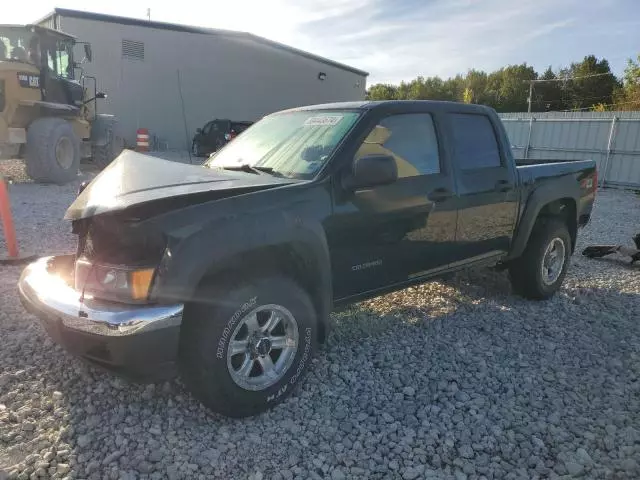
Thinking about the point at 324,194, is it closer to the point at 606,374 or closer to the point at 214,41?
the point at 606,374

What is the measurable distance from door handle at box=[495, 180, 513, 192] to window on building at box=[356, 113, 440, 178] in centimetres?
77

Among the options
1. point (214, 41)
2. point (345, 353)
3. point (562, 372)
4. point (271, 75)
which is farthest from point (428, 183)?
point (271, 75)

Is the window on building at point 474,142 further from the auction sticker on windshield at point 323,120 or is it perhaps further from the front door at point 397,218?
the auction sticker on windshield at point 323,120

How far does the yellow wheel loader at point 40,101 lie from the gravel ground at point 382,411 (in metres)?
7.34

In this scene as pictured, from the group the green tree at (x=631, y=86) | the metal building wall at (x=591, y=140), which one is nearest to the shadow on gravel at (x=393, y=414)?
the metal building wall at (x=591, y=140)

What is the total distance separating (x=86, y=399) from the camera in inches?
123

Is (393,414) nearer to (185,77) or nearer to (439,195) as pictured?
(439,195)

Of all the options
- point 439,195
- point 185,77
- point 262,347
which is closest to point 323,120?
point 439,195

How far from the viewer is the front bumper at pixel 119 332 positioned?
8.34ft

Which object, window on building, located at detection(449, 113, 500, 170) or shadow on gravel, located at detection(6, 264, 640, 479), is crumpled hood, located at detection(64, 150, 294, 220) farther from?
window on building, located at detection(449, 113, 500, 170)

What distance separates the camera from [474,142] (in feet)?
14.6

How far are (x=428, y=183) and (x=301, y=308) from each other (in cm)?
147

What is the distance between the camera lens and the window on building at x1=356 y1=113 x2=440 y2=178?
3664mm

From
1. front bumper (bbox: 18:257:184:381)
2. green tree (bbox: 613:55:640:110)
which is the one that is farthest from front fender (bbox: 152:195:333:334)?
green tree (bbox: 613:55:640:110)
